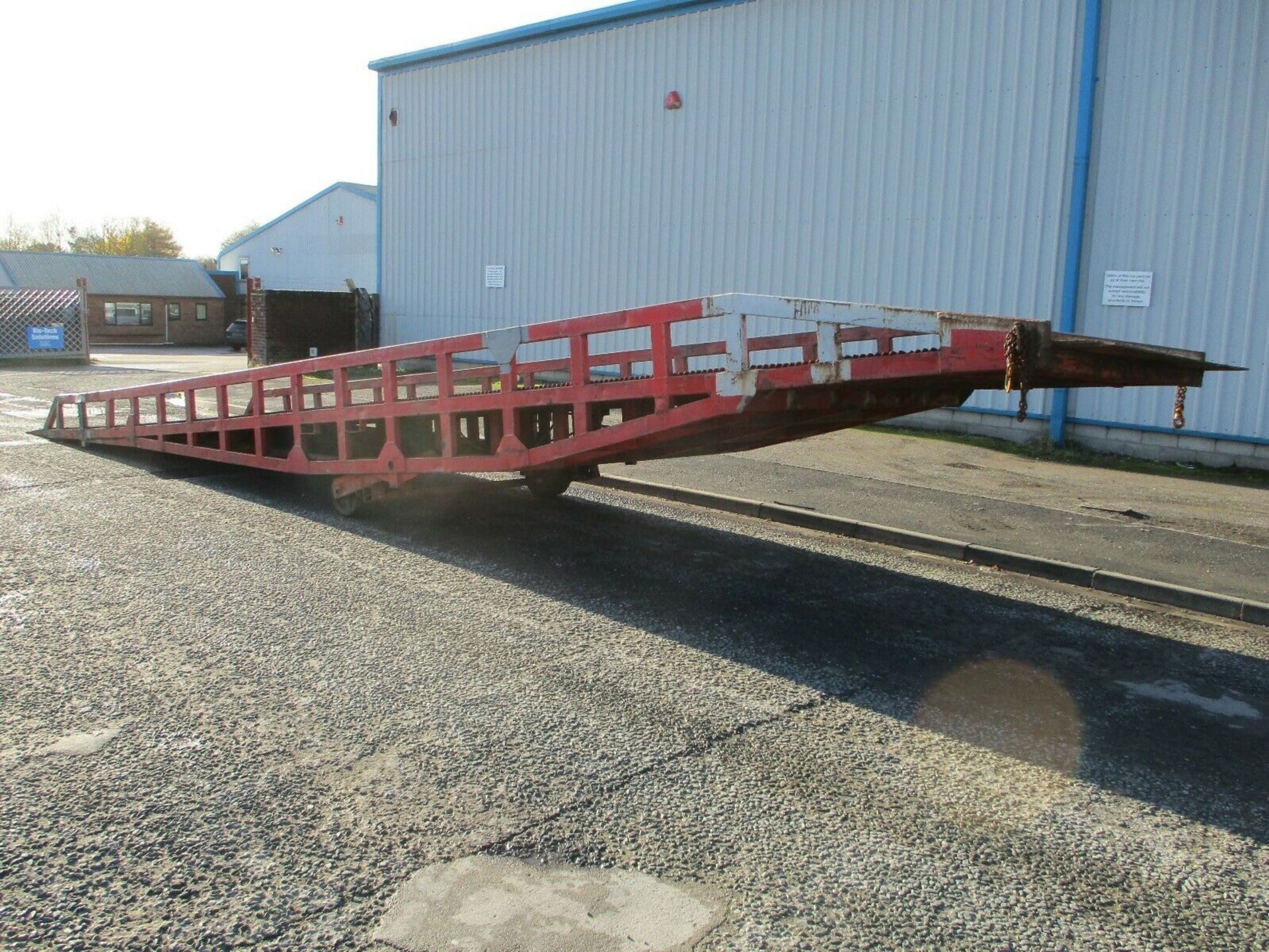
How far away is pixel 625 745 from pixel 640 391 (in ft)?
10.4

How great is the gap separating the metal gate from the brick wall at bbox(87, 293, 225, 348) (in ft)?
70.2

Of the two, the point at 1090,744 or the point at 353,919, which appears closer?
the point at 353,919

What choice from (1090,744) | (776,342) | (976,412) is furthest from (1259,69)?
(1090,744)

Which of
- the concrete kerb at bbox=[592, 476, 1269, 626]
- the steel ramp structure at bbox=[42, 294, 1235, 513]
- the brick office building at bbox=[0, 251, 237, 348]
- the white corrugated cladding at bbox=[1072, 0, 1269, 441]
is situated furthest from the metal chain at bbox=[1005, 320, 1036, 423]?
the brick office building at bbox=[0, 251, 237, 348]

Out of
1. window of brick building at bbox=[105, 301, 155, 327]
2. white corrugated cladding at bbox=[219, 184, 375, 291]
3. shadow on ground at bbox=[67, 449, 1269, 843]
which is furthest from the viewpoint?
window of brick building at bbox=[105, 301, 155, 327]

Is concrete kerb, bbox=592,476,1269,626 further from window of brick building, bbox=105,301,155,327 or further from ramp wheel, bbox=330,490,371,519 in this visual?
window of brick building, bbox=105,301,155,327

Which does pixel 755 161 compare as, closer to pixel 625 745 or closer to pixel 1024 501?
pixel 1024 501

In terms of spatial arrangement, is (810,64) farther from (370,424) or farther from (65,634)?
(65,634)

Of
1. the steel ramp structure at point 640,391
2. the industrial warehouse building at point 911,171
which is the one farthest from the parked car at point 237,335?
the steel ramp structure at point 640,391

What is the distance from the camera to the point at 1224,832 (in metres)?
3.98

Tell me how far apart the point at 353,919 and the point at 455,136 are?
2048cm

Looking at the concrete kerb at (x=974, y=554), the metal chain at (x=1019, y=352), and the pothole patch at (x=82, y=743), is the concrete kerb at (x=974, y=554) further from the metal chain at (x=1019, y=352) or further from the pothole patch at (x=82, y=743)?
the pothole patch at (x=82, y=743)

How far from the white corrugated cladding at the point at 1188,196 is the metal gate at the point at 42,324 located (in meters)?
27.2

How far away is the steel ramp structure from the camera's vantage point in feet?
19.5
